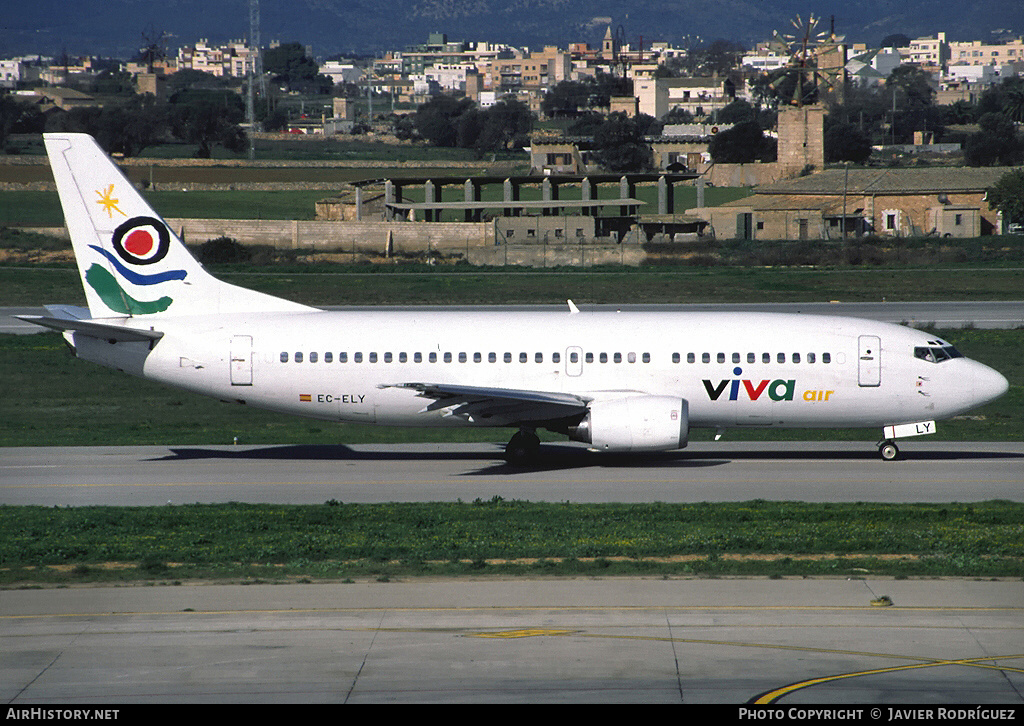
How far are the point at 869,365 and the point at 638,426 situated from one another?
641cm

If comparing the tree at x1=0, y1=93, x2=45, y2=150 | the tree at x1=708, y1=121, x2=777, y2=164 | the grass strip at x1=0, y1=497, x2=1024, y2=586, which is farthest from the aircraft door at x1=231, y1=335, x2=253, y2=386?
the tree at x1=0, y1=93, x2=45, y2=150

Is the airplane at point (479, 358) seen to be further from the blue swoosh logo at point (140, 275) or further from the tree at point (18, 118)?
the tree at point (18, 118)

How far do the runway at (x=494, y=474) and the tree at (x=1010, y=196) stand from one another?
229ft

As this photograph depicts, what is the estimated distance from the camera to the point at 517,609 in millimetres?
17531

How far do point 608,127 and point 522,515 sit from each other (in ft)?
498

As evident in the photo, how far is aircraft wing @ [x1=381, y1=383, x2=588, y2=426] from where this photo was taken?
28344 millimetres

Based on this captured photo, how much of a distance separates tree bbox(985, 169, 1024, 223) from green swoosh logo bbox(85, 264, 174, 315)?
273ft

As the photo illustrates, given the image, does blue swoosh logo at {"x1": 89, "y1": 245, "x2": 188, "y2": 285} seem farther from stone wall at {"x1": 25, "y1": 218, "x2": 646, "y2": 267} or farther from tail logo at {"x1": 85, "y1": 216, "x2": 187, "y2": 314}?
stone wall at {"x1": 25, "y1": 218, "x2": 646, "y2": 267}

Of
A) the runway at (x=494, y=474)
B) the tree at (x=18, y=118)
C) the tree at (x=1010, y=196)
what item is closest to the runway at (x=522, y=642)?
the runway at (x=494, y=474)

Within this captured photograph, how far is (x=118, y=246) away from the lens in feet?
98.4

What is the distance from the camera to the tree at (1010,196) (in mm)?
94688

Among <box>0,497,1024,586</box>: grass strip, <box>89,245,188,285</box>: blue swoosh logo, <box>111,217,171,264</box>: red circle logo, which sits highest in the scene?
<box>111,217,171,264</box>: red circle logo
